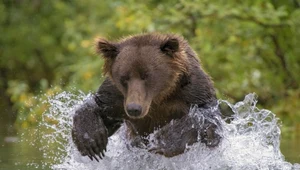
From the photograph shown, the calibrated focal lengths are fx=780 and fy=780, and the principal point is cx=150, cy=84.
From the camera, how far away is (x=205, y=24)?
1280 centimetres

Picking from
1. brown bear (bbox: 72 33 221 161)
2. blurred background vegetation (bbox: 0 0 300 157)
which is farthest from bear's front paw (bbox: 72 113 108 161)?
blurred background vegetation (bbox: 0 0 300 157)

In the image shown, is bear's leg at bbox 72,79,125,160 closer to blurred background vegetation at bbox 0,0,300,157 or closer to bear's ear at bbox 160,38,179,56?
bear's ear at bbox 160,38,179,56

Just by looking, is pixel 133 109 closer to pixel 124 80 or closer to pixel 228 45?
pixel 124 80

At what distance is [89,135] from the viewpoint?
20.4 feet

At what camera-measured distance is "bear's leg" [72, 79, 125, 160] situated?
6.22 meters

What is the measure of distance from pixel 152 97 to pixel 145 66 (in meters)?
0.26

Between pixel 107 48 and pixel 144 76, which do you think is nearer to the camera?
pixel 144 76

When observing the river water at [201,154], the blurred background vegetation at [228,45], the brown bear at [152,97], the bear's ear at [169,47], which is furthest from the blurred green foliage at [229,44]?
the bear's ear at [169,47]

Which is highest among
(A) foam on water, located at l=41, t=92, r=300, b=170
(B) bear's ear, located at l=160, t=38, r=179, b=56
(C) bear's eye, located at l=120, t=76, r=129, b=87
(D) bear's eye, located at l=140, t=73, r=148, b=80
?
(B) bear's ear, located at l=160, t=38, r=179, b=56

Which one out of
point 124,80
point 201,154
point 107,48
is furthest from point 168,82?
point 201,154

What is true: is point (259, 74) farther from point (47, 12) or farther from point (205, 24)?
point (47, 12)

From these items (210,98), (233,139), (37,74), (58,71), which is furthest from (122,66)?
(37,74)

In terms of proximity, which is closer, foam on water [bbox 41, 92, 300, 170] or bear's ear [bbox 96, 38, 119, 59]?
bear's ear [bbox 96, 38, 119, 59]

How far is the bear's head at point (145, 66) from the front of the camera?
5969 millimetres
